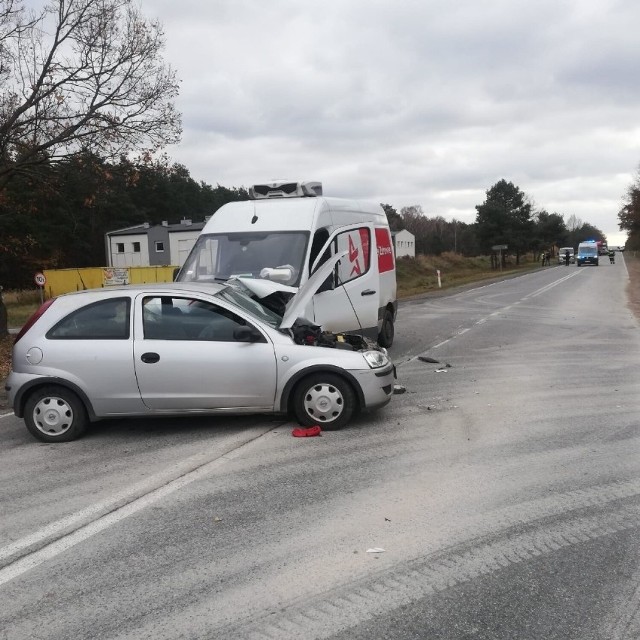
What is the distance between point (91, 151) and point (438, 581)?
13.6 metres

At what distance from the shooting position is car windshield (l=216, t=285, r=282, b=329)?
6860mm

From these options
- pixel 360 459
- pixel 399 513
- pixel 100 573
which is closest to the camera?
pixel 100 573

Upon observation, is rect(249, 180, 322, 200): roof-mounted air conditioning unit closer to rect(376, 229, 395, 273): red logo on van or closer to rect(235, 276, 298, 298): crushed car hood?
rect(376, 229, 395, 273): red logo on van

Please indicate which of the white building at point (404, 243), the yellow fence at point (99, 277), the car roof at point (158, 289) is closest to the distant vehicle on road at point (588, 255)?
the white building at point (404, 243)

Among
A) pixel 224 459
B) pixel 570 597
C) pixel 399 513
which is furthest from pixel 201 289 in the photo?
pixel 570 597

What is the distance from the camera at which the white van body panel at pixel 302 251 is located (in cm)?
947

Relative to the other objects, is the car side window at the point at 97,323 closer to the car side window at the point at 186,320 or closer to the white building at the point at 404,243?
the car side window at the point at 186,320

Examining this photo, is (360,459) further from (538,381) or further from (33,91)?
(33,91)

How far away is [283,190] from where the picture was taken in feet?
37.2

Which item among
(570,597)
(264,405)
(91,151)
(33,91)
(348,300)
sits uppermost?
(33,91)

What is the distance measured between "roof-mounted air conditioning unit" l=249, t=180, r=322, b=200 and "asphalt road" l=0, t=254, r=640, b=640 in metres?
4.82

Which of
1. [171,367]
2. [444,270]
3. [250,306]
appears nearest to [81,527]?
[171,367]

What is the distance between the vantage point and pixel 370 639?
3.02m

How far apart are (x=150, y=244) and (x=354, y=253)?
2252 inches
